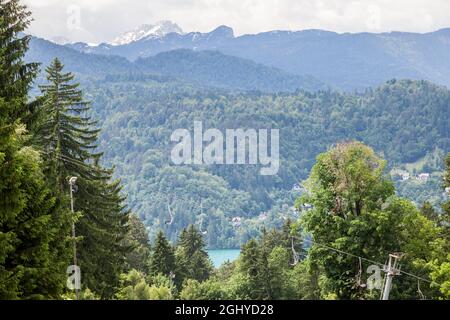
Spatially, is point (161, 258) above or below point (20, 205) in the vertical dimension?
below

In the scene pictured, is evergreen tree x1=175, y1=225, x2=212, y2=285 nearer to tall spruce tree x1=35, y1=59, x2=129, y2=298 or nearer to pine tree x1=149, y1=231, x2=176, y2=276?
pine tree x1=149, y1=231, x2=176, y2=276

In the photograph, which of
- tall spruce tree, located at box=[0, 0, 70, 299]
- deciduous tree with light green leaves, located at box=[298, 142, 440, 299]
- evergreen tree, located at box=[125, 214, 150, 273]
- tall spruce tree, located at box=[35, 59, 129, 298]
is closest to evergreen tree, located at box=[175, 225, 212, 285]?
evergreen tree, located at box=[125, 214, 150, 273]

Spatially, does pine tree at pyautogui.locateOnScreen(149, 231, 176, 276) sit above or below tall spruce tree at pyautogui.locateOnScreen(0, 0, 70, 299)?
below

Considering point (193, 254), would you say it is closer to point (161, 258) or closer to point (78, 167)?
point (161, 258)

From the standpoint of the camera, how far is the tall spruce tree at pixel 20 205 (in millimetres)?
17688

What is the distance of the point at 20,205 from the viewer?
18.0 m

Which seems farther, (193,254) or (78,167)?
(193,254)

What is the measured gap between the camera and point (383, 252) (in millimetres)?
34406

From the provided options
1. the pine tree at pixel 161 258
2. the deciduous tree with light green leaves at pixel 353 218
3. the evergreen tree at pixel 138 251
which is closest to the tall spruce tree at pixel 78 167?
the deciduous tree with light green leaves at pixel 353 218

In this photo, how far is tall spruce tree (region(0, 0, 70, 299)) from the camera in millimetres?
17688

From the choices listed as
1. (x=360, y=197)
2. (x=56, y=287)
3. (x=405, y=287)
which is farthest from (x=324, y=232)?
(x=56, y=287)

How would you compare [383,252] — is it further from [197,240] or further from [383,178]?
[197,240]

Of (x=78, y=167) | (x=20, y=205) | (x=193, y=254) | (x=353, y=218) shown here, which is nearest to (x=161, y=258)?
(x=193, y=254)
